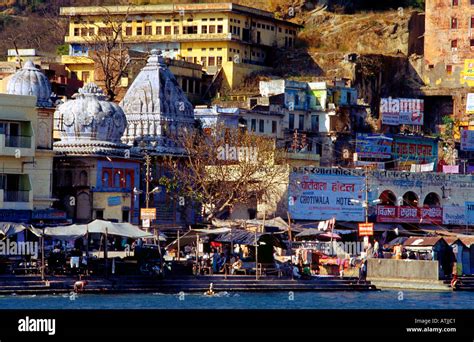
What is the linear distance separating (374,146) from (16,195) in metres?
40.3

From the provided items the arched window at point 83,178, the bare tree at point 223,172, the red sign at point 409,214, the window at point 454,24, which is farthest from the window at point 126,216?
the window at point 454,24

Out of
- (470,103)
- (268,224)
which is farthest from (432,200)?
(268,224)

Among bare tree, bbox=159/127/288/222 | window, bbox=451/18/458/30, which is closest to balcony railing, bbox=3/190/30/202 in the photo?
bare tree, bbox=159/127/288/222

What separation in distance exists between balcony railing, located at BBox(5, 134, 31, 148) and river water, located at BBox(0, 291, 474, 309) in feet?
49.2

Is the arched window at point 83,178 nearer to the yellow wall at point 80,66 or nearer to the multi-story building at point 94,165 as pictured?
the multi-story building at point 94,165

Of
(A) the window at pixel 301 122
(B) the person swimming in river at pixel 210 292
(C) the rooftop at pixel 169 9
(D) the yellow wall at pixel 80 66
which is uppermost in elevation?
(C) the rooftop at pixel 169 9

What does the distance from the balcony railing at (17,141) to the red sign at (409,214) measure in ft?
86.8

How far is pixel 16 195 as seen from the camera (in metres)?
58.2

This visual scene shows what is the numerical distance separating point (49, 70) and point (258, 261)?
145ft

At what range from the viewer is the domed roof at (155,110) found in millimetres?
76812

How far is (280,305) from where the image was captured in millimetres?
41562

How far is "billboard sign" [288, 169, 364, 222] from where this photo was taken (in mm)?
74500

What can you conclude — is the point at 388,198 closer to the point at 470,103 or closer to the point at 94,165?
the point at 94,165

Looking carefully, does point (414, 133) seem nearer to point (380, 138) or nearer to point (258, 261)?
point (380, 138)
